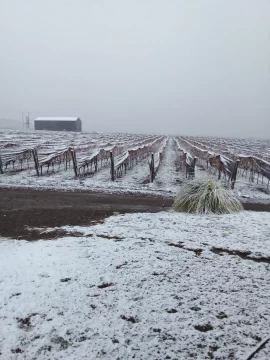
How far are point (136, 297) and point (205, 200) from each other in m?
3.82

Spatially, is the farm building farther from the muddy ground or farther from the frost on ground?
the frost on ground

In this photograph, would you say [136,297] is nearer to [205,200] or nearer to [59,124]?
[205,200]

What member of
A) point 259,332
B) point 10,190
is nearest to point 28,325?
point 259,332

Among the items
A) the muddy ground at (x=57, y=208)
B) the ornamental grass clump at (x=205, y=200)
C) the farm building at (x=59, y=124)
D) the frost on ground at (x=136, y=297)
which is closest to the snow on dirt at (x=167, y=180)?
the muddy ground at (x=57, y=208)

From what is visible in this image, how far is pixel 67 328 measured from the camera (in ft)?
7.43

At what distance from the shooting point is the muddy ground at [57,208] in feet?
17.0

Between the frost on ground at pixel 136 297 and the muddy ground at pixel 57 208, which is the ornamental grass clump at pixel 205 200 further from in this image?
the frost on ground at pixel 136 297

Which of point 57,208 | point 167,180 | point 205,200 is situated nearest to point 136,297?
point 205,200

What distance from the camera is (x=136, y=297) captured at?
104 inches

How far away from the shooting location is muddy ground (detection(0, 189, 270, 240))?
5.17 metres

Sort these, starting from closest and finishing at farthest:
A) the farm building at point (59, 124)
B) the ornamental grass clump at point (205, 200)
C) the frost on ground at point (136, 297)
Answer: the frost on ground at point (136, 297) < the ornamental grass clump at point (205, 200) < the farm building at point (59, 124)

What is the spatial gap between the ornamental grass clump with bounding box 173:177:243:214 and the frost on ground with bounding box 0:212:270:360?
159cm

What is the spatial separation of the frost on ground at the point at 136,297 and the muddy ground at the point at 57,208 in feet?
3.75

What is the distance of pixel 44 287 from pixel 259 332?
2161 millimetres
